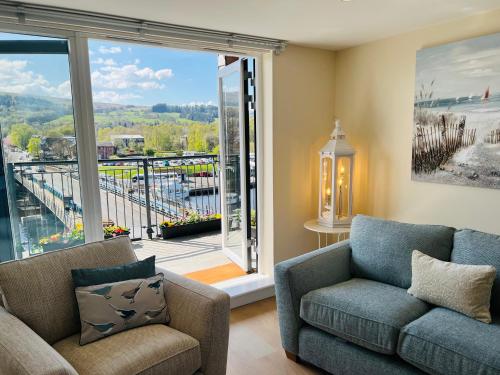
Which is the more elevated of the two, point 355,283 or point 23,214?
point 23,214

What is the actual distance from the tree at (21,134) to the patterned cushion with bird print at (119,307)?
1.13 metres

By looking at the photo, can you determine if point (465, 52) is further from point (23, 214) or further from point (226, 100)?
point (23, 214)

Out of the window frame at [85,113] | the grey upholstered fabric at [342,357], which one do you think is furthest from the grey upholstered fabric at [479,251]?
the window frame at [85,113]

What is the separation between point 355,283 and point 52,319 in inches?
65.9

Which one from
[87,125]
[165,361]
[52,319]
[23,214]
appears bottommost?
[165,361]

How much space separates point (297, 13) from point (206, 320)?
186cm

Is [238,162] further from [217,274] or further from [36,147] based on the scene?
[36,147]

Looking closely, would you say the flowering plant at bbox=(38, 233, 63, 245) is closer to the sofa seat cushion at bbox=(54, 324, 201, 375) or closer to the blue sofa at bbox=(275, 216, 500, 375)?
the sofa seat cushion at bbox=(54, 324, 201, 375)

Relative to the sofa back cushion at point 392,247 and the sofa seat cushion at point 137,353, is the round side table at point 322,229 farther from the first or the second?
the sofa seat cushion at point 137,353

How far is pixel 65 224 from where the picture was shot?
8.30 ft

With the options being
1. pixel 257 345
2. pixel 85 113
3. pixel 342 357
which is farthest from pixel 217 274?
pixel 85 113

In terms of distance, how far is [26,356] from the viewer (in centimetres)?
130

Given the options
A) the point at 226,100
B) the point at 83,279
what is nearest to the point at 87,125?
the point at 83,279

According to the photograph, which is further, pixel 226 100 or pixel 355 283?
pixel 226 100
